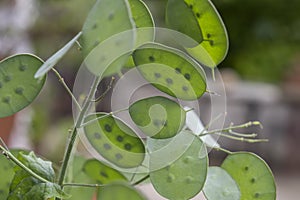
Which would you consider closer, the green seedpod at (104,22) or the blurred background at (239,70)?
the green seedpod at (104,22)

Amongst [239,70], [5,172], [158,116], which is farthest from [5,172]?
[239,70]

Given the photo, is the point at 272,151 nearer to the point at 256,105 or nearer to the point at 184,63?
the point at 256,105

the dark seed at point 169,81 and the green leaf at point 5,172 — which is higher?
the dark seed at point 169,81

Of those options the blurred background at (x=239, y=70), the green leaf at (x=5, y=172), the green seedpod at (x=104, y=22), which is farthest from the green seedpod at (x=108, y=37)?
the blurred background at (x=239, y=70)

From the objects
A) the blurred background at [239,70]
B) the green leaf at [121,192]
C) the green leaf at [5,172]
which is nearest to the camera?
the green leaf at [121,192]

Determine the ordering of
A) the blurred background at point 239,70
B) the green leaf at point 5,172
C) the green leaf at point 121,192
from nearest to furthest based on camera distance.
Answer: the green leaf at point 121,192 → the green leaf at point 5,172 → the blurred background at point 239,70

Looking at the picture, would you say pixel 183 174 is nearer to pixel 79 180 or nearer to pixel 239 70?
pixel 79 180

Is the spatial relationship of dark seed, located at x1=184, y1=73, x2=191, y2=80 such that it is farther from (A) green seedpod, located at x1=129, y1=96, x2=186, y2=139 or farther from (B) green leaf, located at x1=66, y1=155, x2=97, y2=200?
(B) green leaf, located at x1=66, y1=155, x2=97, y2=200

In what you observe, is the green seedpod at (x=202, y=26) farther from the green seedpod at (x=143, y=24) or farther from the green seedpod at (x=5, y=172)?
the green seedpod at (x=5, y=172)
